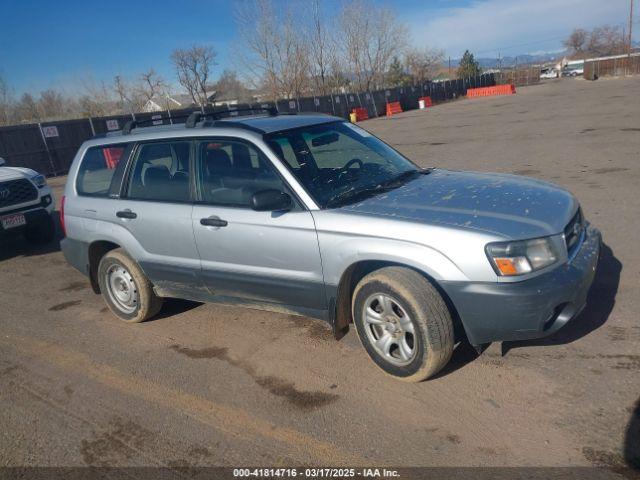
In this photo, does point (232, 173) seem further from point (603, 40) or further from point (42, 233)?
point (603, 40)

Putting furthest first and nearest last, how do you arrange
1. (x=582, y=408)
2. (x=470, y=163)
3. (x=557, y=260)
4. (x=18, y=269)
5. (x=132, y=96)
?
(x=132, y=96) → (x=470, y=163) → (x=18, y=269) → (x=557, y=260) → (x=582, y=408)

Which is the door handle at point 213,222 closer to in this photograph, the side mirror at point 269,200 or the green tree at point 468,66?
the side mirror at point 269,200

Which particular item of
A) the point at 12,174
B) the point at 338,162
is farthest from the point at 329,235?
the point at 12,174

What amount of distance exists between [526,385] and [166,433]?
2.28 metres

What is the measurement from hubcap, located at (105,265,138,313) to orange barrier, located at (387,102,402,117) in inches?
1443

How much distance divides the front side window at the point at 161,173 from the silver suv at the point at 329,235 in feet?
0.05

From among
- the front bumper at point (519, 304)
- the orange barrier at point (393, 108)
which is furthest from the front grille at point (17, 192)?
the orange barrier at point (393, 108)

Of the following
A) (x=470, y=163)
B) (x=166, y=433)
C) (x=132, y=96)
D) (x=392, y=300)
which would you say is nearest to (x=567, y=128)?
(x=470, y=163)

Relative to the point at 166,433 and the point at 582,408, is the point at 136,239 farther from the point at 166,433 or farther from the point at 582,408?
the point at 582,408

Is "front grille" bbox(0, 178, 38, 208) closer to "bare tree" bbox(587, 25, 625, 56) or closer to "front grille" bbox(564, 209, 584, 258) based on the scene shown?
"front grille" bbox(564, 209, 584, 258)

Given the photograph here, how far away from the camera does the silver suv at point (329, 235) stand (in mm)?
3090

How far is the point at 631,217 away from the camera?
627cm

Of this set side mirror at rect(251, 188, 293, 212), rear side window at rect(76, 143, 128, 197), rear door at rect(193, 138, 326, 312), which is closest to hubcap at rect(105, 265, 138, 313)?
rear side window at rect(76, 143, 128, 197)

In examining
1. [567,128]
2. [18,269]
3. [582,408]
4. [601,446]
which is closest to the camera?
[601,446]
